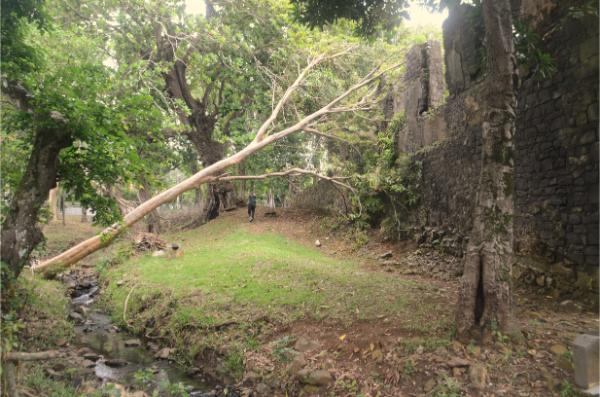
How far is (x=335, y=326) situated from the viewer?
5.86m

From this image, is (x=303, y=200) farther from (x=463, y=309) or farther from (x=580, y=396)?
(x=580, y=396)

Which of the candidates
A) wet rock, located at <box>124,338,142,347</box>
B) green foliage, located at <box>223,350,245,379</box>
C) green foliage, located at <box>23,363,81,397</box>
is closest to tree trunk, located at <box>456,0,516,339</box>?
green foliage, located at <box>223,350,245,379</box>

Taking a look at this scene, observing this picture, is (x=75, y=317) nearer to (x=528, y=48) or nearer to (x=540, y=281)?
(x=540, y=281)

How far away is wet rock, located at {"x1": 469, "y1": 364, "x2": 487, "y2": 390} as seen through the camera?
4.07m

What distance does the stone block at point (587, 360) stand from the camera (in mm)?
3611

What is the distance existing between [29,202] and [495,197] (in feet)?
19.9

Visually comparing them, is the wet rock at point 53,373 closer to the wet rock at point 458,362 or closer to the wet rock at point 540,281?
the wet rock at point 458,362

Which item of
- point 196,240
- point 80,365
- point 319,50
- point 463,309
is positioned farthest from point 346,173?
point 80,365

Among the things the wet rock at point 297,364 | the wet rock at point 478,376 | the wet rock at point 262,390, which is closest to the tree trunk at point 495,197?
the wet rock at point 478,376

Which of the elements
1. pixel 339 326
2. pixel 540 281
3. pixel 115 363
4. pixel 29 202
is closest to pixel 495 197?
pixel 540 281

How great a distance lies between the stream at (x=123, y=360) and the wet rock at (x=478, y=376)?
10.4 ft

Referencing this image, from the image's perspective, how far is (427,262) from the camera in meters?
9.62

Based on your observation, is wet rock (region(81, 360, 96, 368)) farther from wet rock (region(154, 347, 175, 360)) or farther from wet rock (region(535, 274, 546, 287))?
wet rock (region(535, 274, 546, 287))

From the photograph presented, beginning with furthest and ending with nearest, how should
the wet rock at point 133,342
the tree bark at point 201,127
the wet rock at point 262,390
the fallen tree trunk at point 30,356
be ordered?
the tree bark at point 201,127 < the wet rock at point 133,342 < the wet rock at point 262,390 < the fallen tree trunk at point 30,356
